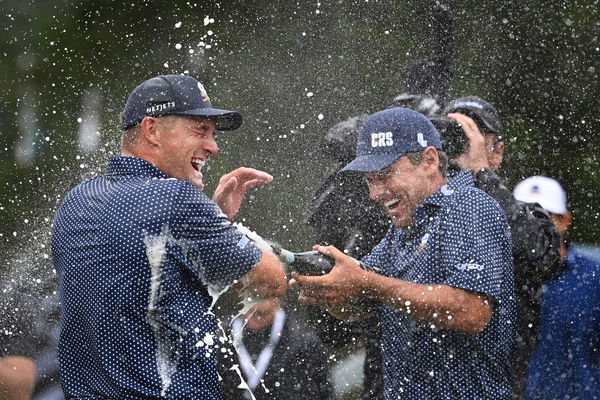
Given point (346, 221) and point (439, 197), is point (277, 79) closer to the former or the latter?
point (346, 221)

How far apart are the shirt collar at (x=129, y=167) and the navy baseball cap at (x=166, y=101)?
0.22 meters

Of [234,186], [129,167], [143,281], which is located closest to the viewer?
[143,281]

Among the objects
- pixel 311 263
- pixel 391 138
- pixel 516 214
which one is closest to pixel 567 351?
pixel 516 214

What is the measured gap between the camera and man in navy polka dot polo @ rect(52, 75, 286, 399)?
10.7 feet

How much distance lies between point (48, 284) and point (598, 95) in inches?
168

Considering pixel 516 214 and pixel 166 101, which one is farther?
pixel 516 214

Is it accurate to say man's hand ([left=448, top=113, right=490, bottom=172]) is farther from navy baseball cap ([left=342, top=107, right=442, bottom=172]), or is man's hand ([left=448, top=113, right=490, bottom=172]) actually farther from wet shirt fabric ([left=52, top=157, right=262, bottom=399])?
wet shirt fabric ([left=52, top=157, right=262, bottom=399])

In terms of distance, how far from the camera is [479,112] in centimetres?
489

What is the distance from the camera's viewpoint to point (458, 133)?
470cm

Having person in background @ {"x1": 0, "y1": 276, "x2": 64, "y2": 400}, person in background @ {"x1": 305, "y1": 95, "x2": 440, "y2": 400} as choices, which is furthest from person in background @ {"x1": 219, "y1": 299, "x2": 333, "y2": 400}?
person in background @ {"x1": 0, "y1": 276, "x2": 64, "y2": 400}

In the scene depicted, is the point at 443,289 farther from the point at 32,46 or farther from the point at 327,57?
the point at 32,46

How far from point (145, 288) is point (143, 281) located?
2 centimetres

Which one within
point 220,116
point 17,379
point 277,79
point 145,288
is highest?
point 220,116

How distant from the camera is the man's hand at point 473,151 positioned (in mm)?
4594
